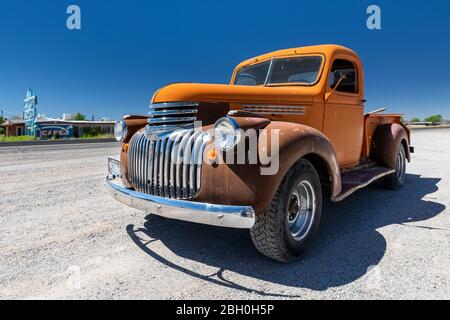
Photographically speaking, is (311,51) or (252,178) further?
(311,51)

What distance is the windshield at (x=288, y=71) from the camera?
3955mm

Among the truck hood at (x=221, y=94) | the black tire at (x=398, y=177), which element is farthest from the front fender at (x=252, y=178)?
the black tire at (x=398, y=177)

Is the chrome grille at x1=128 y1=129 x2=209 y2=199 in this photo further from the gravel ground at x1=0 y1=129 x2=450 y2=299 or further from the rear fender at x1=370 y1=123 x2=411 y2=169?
the rear fender at x1=370 y1=123 x2=411 y2=169

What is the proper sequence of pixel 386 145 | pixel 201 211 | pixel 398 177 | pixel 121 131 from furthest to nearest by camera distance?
pixel 398 177 < pixel 386 145 < pixel 121 131 < pixel 201 211

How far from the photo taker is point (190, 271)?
262 centimetres

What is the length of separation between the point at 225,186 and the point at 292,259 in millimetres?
922

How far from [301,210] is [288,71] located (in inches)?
76.3

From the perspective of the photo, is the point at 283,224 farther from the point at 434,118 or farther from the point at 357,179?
the point at 434,118

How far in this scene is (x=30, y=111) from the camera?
44844 mm

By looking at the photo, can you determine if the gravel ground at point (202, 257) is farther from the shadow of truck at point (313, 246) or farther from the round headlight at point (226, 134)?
the round headlight at point (226, 134)

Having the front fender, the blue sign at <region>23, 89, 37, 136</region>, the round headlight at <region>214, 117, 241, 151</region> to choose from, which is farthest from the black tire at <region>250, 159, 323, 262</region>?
the blue sign at <region>23, 89, 37, 136</region>

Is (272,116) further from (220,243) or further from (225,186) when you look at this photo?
(220,243)

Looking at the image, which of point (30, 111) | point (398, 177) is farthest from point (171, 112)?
point (30, 111)

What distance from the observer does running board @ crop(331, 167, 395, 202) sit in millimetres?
3462
